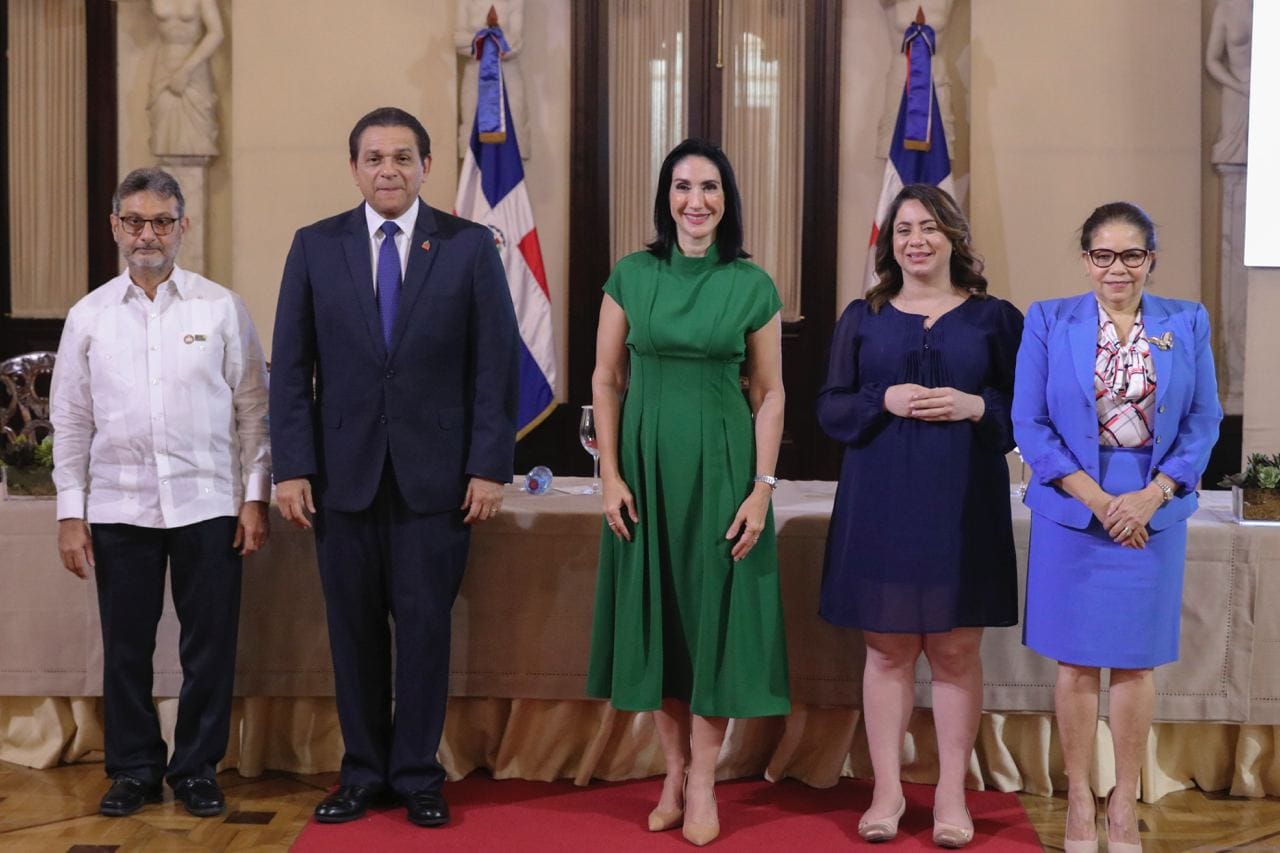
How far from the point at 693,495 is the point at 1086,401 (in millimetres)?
893

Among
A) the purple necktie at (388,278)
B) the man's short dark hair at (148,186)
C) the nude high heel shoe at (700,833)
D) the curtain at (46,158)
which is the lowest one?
the nude high heel shoe at (700,833)

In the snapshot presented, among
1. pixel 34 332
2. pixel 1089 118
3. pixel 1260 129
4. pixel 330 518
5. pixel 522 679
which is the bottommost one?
pixel 522 679

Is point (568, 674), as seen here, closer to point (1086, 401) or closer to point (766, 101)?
point (1086, 401)

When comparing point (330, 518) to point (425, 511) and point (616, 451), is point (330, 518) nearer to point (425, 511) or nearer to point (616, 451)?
point (425, 511)

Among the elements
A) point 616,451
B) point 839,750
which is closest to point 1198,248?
point 839,750

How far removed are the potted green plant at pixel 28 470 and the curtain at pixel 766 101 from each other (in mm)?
4125

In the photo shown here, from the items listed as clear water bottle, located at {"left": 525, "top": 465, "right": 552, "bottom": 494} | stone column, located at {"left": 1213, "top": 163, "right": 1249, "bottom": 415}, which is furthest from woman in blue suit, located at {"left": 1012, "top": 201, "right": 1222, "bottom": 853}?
stone column, located at {"left": 1213, "top": 163, "right": 1249, "bottom": 415}

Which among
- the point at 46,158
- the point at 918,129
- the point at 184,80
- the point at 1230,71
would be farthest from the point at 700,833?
the point at 46,158

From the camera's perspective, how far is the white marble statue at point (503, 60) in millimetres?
6660

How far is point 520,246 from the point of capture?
6.64 m

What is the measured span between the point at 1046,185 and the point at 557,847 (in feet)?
15.0

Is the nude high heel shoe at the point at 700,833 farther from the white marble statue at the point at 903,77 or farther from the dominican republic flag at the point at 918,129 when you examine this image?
the white marble statue at the point at 903,77

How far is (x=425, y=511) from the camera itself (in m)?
3.17

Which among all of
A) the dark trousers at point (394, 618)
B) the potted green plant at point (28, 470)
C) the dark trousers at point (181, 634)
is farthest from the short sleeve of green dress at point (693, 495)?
the potted green plant at point (28, 470)
